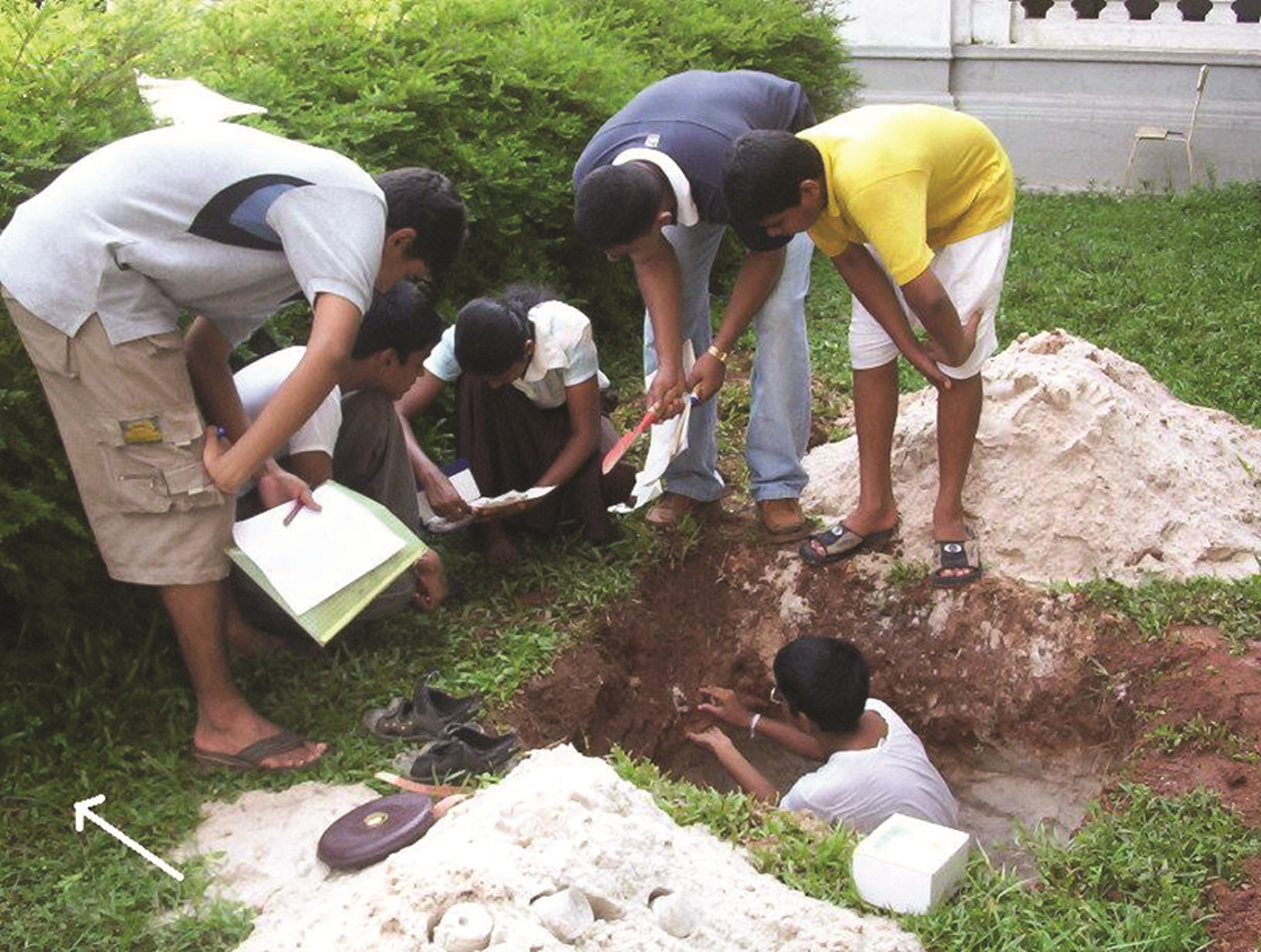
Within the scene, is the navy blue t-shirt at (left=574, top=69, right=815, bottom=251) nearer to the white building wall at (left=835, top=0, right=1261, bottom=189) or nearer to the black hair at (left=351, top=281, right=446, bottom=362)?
the black hair at (left=351, top=281, right=446, bottom=362)

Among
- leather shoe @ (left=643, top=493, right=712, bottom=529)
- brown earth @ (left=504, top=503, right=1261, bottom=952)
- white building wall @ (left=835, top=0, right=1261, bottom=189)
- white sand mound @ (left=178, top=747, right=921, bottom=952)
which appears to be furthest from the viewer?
white building wall @ (left=835, top=0, right=1261, bottom=189)

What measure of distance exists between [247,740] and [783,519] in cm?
214

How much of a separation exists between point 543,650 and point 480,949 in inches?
81.2

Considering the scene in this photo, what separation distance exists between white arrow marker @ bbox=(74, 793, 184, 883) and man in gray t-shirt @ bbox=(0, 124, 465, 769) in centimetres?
37

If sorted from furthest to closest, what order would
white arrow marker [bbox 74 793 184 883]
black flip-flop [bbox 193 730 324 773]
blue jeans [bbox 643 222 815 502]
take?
blue jeans [bbox 643 222 815 502] < black flip-flop [bbox 193 730 324 773] < white arrow marker [bbox 74 793 184 883]

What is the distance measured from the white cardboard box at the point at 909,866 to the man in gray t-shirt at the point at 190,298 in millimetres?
1608

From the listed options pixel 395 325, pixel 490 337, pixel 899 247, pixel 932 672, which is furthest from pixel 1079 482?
pixel 395 325

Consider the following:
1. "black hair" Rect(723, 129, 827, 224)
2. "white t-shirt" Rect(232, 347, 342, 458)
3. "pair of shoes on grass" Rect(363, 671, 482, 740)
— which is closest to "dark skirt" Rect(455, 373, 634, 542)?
"white t-shirt" Rect(232, 347, 342, 458)

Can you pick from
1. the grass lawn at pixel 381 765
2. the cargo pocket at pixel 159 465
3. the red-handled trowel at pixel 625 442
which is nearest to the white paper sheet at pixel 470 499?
the grass lawn at pixel 381 765

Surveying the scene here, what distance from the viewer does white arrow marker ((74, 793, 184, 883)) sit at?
357cm

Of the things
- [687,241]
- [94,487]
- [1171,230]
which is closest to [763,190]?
[687,241]

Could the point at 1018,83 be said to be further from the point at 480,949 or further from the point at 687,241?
the point at 480,949

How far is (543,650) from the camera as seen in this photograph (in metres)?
4.84

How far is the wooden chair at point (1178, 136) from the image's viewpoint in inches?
431
